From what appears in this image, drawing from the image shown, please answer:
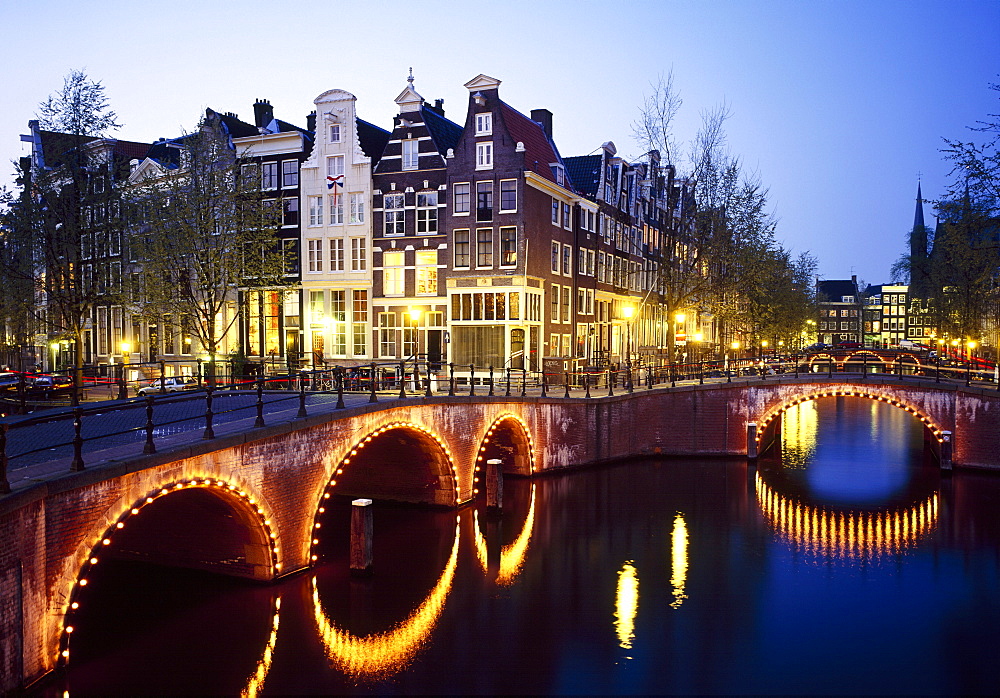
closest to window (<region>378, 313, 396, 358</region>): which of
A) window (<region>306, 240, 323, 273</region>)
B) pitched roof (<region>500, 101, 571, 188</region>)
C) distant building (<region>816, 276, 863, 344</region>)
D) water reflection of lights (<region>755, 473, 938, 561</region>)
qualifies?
window (<region>306, 240, 323, 273</region>)

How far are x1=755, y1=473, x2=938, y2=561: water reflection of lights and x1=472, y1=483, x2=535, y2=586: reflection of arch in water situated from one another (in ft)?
25.4

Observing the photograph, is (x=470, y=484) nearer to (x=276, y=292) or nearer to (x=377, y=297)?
(x=377, y=297)

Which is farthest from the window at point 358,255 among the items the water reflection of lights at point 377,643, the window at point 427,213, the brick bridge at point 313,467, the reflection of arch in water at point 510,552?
the water reflection of lights at point 377,643

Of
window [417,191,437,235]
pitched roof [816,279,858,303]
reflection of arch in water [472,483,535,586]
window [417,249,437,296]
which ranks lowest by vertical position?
reflection of arch in water [472,483,535,586]

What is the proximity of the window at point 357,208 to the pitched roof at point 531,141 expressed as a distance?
881cm

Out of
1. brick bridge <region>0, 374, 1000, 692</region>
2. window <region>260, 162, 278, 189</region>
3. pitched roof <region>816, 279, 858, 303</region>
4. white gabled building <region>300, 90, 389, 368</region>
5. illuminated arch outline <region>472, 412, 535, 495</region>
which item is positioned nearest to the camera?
brick bridge <region>0, 374, 1000, 692</region>

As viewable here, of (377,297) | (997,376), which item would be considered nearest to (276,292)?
(377,297)

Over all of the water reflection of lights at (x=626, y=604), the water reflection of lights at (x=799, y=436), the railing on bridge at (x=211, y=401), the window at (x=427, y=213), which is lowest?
the water reflection of lights at (x=626, y=604)

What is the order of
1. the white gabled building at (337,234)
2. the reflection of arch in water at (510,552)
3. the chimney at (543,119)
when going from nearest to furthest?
the reflection of arch in water at (510,552), the white gabled building at (337,234), the chimney at (543,119)

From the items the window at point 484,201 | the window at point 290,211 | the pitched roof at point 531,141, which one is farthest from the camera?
the window at point 290,211

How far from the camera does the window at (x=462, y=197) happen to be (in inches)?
1464

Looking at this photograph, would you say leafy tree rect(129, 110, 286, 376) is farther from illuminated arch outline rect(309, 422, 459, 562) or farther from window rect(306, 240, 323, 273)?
illuminated arch outline rect(309, 422, 459, 562)

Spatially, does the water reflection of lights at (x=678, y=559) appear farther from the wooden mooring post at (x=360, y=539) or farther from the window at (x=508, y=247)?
the window at (x=508, y=247)

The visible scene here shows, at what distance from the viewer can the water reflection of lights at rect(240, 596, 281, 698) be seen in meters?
12.8
